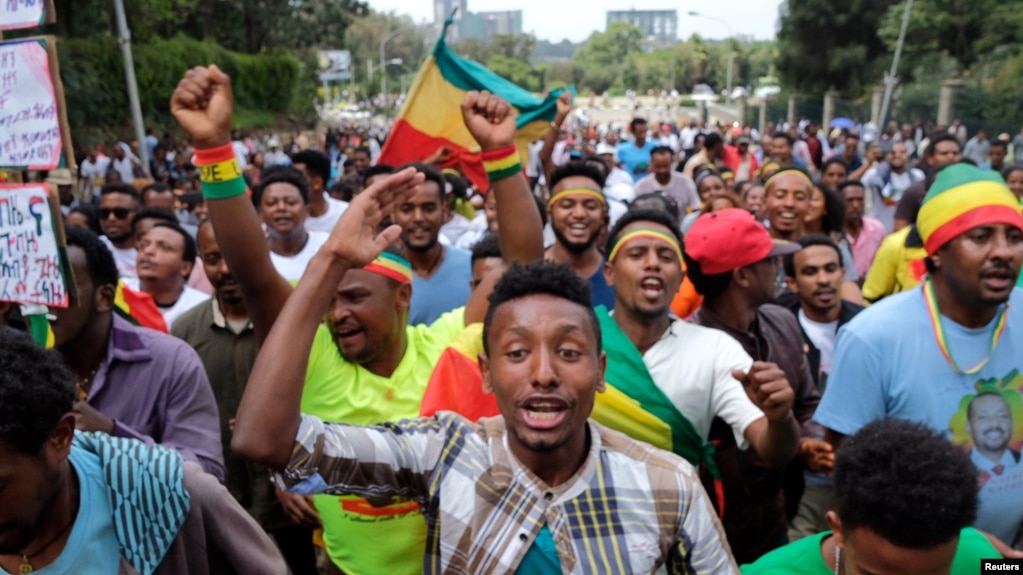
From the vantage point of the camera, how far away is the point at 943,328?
9.36ft

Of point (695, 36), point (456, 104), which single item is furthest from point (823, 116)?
point (695, 36)

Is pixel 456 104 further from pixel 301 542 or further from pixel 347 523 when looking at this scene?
pixel 347 523

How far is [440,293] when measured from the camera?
16.5 feet

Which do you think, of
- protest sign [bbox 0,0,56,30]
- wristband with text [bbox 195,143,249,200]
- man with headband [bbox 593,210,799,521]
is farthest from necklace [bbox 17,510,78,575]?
protest sign [bbox 0,0,56,30]

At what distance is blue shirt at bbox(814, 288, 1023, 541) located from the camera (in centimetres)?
279

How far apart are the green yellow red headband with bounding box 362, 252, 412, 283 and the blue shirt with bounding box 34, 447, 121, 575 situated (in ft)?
4.08

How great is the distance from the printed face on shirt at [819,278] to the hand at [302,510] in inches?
104

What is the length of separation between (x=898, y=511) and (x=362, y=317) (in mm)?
1762

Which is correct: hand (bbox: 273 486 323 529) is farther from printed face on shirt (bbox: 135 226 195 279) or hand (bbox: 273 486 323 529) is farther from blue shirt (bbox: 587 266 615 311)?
printed face on shirt (bbox: 135 226 195 279)

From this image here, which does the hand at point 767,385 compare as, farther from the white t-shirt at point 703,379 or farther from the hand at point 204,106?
the hand at point 204,106

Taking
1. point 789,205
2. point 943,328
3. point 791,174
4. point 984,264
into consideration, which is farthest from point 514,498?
point 791,174

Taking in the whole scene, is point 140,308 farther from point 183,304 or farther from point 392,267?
point 392,267

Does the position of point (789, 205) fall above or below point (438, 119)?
below

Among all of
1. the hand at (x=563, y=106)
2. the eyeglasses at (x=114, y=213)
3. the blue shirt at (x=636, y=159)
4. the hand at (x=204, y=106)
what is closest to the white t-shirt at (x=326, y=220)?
the eyeglasses at (x=114, y=213)
